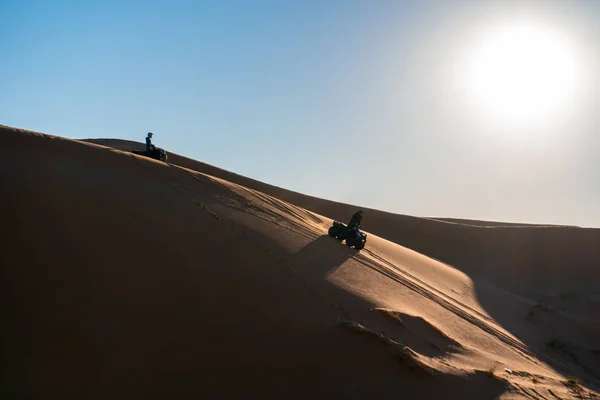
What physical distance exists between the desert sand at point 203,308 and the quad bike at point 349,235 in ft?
2.01

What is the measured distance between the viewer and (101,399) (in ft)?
20.0

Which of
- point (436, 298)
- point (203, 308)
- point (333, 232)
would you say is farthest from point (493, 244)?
point (203, 308)

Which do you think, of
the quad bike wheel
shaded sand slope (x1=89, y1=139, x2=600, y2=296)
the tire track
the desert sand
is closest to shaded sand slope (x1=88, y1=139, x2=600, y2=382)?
shaded sand slope (x1=89, y1=139, x2=600, y2=296)

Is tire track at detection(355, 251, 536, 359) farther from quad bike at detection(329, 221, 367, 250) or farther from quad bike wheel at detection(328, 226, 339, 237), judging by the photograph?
quad bike wheel at detection(328, 226, 339, 237)

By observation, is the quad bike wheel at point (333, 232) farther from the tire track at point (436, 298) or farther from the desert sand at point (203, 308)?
the tire track at point (436, 298)

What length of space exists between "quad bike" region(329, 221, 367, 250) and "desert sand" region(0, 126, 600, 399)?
2.01 ft

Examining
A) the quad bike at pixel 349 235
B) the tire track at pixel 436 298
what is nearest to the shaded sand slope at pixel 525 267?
the tire track at pixel 436 298

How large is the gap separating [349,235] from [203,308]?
7107 millimetres

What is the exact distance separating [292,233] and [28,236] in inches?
242

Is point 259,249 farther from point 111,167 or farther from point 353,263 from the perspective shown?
point 111,167

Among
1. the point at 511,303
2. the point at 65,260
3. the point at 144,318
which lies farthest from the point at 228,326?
the point at 511,303

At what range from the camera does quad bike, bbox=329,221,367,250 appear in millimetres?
14141

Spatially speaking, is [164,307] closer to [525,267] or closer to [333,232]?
[333,232]

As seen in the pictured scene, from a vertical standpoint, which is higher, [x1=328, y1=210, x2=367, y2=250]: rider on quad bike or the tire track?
[x1=328, y1=210, x2=367, y2=250]: rider on quad bike
